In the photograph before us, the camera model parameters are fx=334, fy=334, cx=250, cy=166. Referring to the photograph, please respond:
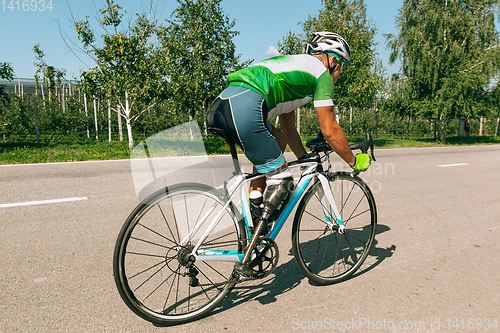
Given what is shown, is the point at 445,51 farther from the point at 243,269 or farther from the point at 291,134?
the point at 243,269

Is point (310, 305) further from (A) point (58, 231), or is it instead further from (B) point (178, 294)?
(A) point (58, 231)

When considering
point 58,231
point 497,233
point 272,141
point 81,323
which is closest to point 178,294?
point 81,323

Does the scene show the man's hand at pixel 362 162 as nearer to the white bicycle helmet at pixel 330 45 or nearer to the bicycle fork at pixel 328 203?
the bicycle fork at pixel 328 203

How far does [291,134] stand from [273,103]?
2.30 ft

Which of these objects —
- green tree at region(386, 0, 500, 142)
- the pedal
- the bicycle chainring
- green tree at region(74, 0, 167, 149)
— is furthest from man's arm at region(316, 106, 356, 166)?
green tree at region(386, 0, 500, 142)

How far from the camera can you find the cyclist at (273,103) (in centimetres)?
221

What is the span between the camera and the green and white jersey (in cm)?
224

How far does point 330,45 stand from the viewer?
8.15ft

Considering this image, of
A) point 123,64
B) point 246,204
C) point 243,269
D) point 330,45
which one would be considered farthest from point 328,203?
point 123,64

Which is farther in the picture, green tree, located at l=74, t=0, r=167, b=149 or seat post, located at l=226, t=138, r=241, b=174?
green tree, located at l=74, t=0, r=167, b=149

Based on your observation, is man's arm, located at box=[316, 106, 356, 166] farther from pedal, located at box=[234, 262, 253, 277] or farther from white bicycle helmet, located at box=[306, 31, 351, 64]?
pedal, located at box=[234, 262, 253, 277]

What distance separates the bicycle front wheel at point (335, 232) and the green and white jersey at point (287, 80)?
732 mm

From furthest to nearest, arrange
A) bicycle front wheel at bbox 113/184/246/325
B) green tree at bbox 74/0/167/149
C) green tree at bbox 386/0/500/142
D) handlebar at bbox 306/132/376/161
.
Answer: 1. green tree at bbox 386/0/500/142
2. green tree at bbox 74/0/167/149
3. handlebar at bbox 306/132/376/161
4. bicycle front wheel at bbox 113/184/246/325

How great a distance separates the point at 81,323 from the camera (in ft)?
7.31
